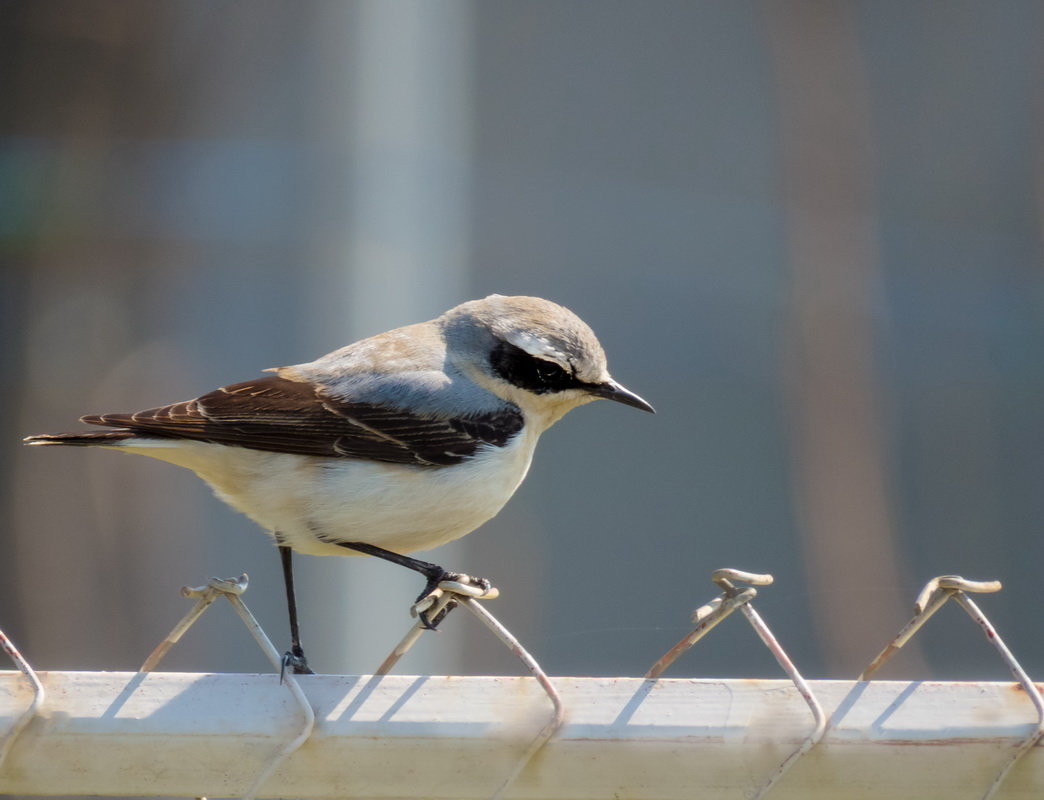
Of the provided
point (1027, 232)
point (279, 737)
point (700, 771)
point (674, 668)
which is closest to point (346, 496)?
point (279, 737)

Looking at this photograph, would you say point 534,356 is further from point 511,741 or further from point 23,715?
point 23,715

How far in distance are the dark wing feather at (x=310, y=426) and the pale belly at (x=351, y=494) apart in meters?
0.03

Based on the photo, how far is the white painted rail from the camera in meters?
1.44

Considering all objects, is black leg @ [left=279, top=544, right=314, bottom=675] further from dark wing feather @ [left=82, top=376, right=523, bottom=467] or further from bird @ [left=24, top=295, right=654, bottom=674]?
dark wing feather @ [left=82, top=376, right=523, bottom=467]

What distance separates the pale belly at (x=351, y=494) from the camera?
2.38m

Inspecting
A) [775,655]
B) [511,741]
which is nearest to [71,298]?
[511,741]

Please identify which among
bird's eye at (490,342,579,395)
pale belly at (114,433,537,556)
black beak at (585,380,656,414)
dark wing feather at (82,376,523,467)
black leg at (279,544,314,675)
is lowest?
black leg at (279,544,314,675)

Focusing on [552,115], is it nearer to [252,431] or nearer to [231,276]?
[231,276]

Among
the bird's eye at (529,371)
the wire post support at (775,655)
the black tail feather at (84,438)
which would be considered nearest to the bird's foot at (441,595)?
the wire post support at (775,655)

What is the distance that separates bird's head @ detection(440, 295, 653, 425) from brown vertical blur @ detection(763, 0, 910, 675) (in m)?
2.93

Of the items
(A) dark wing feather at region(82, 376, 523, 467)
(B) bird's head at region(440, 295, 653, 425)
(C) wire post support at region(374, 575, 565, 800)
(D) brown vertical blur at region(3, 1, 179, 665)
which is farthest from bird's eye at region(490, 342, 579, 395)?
(D) brown vertical blur at region(3, 1, 179, 665)

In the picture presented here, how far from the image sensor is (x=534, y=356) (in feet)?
8.64

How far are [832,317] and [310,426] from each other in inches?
148

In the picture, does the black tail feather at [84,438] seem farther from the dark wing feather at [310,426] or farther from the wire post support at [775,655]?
the wire post support at [775,655]
